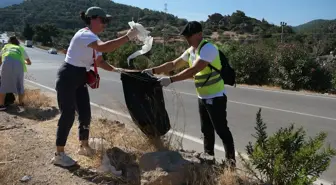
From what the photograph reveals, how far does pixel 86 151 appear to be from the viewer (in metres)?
4.88

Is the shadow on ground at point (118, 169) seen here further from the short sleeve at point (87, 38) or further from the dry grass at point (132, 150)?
the short sleeve at point (87, 38)

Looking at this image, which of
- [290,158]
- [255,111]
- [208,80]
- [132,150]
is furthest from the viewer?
[255,111]

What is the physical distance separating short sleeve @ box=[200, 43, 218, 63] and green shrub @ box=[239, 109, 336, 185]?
101cm

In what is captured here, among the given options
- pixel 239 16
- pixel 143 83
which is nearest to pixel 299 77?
pixel 143 83

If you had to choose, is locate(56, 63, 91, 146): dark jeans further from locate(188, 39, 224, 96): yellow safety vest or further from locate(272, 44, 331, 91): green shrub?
locate(272, 44, 331, 91): green shrub

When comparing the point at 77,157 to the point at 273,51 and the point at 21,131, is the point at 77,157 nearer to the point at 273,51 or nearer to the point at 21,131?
the point at 21,131

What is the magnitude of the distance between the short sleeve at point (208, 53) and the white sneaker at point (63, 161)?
189cm

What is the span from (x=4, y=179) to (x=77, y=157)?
1089mm

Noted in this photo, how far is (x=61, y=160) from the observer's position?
452 centimetres

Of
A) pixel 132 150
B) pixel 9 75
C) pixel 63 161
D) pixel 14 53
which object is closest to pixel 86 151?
pixel 63 161

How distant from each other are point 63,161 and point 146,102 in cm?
116

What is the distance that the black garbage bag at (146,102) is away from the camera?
459cm

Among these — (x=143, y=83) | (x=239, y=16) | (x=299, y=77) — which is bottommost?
(x=299, y=77)

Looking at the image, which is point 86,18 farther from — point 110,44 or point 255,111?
point 255,111
